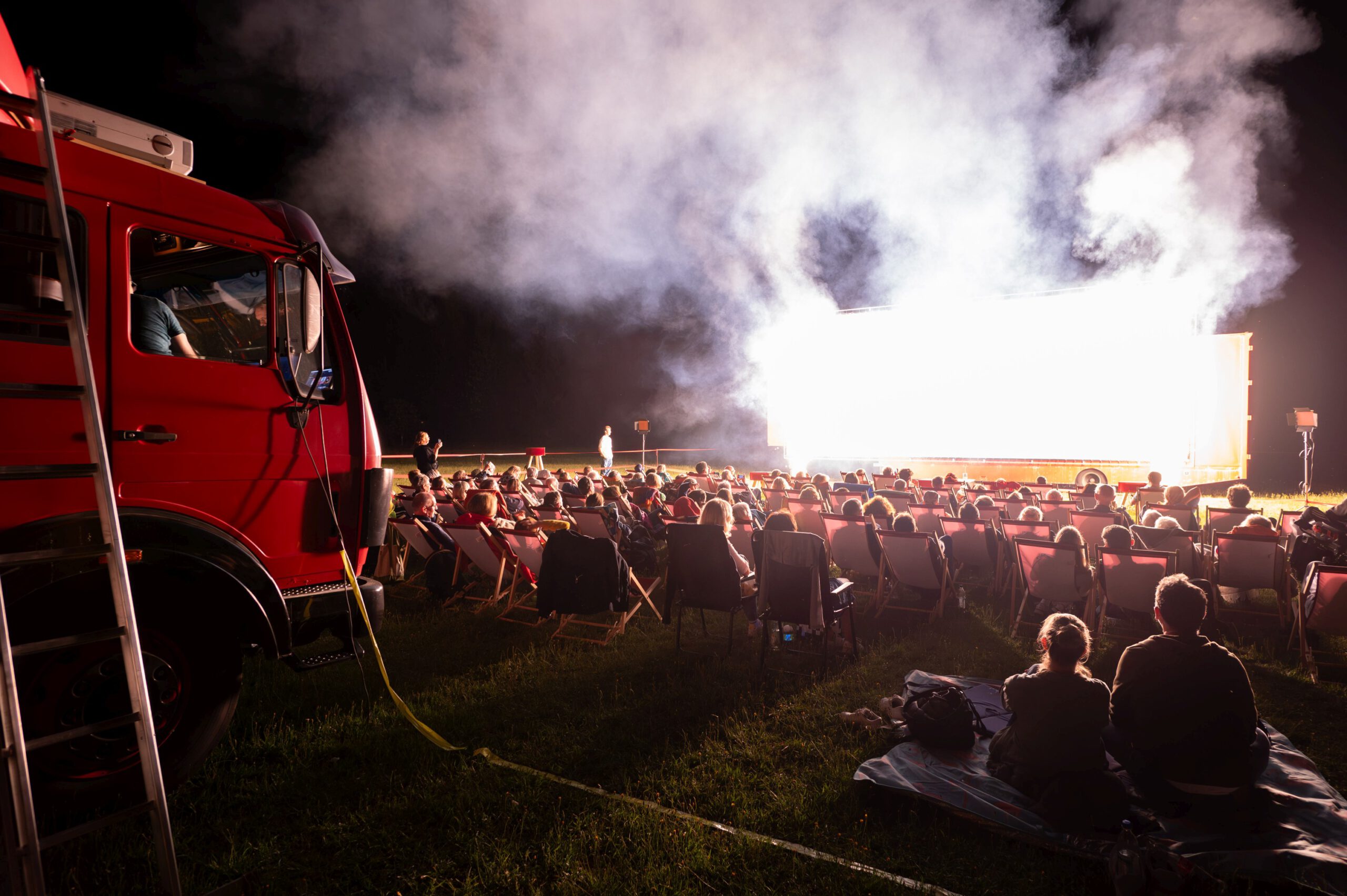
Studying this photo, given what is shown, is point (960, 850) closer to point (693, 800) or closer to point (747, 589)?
point (693, 800)

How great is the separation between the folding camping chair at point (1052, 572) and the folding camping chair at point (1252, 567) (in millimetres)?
1257

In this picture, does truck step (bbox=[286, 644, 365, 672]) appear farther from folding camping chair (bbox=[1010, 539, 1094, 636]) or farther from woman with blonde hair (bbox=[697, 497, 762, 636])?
folding camping chair (bbox=[1010, 539, 1094, 636])

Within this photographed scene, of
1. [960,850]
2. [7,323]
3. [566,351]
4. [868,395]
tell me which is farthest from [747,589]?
[566,351]

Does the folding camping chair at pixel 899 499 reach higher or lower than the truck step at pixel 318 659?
higher

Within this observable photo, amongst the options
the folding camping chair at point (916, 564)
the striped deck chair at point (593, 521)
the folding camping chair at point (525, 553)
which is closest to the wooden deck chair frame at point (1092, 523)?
the folding camping chair at point (916, 564)

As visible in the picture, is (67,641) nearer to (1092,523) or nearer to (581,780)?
(581,780)

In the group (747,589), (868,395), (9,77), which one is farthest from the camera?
(868,395)

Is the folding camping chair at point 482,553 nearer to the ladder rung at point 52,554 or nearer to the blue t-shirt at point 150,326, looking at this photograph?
the blue t-shirt at point 150,326

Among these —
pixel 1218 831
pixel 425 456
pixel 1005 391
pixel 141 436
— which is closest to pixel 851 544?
pixel 1218 831

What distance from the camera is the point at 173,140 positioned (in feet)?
10.6

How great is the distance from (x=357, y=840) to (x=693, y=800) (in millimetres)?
1400

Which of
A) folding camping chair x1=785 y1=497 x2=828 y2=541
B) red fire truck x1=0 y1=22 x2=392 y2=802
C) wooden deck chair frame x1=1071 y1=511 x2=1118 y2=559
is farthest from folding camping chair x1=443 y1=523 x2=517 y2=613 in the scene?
wooden deck chair frame x1=1071 y1=511 x2=1118 y2=559

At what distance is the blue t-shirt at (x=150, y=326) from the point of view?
2793 mm

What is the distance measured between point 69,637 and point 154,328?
4.73 ft
